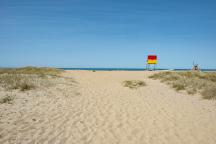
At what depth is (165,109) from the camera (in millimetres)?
10492

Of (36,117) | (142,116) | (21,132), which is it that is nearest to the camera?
(21,132)

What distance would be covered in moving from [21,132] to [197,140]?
5254 millimetres

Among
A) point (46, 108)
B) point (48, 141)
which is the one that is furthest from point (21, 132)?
point (46, 108)

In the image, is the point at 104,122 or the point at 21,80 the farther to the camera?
the point at 21,80

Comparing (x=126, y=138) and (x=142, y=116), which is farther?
(x=142, y=116)

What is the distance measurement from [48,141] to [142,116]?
4456 millimetres

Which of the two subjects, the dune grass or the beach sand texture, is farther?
the dune grass

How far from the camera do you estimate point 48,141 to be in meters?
5.91

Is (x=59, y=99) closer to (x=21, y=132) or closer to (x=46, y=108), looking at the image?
(x=46, y=108)

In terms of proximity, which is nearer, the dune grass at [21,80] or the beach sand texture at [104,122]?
the beach sand texture at [104,122]

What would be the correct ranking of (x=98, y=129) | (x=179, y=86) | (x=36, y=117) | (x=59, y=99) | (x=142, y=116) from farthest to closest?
1. (x=179, y=86)
2. (x=59, y=99)
3. (x=142, y=116)
4. (x=36, y=117)
5. (x=98, y=129)

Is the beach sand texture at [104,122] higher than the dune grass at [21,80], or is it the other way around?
the dune grass at [21,80]

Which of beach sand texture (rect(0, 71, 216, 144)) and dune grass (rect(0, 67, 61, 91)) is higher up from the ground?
dune grass (rect(0, 67, 61, 91))

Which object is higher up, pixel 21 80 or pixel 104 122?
pixel 21 80
